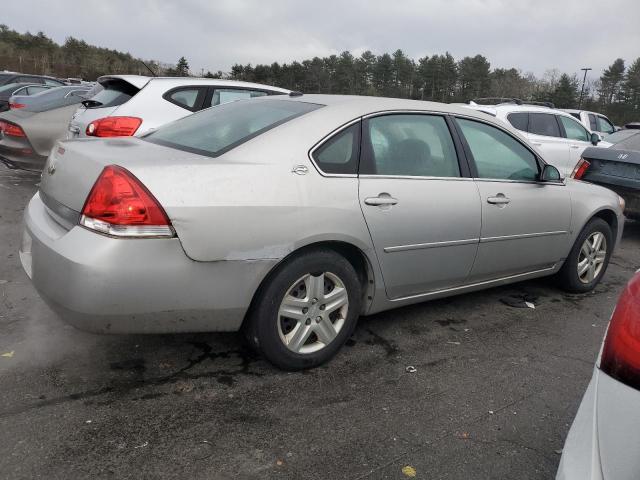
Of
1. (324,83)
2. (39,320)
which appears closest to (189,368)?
(39,320)

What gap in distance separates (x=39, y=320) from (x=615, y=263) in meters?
5.60

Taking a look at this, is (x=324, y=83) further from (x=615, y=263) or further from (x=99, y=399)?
(x=99, y=399)

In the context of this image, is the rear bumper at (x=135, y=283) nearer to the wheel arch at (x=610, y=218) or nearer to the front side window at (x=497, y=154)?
the front side window at (x=497, y=154)

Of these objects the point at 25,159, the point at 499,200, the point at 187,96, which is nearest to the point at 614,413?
the point at 499,200

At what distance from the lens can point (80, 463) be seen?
2.17 m

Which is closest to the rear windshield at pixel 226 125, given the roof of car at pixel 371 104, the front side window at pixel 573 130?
the roof of car at pixel 371 104

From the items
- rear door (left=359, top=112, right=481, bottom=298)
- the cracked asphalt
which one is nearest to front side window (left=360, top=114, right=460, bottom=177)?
rear door (left=359, top=112, right=481, bottom=298)

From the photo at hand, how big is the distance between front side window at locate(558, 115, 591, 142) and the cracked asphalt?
6.84 m

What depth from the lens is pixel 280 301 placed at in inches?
110

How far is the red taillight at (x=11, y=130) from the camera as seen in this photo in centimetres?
688

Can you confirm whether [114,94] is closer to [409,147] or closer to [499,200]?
[409,147]

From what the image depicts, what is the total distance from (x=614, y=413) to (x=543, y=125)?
911 centimetres

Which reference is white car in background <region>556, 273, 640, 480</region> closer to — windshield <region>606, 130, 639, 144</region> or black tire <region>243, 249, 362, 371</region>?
black tire <region>243, 249, 362, 371</region>

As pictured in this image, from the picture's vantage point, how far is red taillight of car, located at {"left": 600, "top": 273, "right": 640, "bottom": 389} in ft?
4.56
